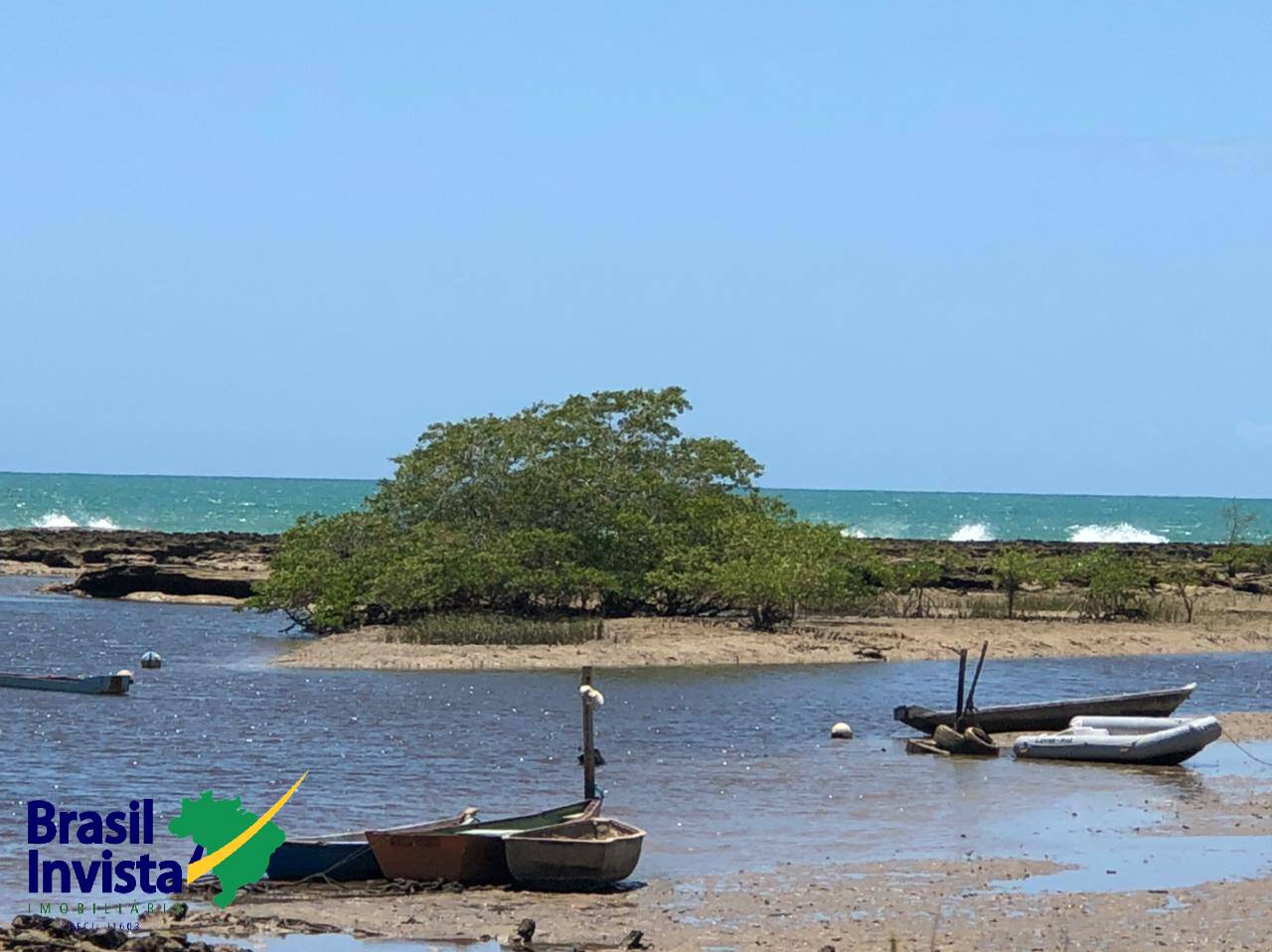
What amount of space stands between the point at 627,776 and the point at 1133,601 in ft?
98.6

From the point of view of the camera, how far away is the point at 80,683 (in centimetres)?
3691

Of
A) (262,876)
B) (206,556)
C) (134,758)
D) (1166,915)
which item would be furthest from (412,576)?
(206,556)

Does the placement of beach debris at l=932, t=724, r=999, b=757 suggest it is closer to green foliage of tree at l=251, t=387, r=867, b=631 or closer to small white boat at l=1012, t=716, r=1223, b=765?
small white boat at l=1012, t=716, r=1223, b=765

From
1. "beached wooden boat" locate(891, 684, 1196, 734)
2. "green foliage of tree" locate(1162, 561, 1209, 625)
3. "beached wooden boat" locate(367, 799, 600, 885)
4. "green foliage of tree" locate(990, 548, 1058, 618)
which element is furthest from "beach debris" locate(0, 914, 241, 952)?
"green foliage of tree" locate(1162, 561, 1209, 625)

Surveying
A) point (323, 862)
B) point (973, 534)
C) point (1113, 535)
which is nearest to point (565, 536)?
point (323, 862)

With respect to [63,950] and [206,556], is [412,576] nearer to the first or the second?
[63,950]

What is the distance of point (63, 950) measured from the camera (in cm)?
1459

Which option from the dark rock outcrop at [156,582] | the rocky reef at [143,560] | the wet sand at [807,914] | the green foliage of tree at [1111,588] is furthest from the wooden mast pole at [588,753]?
the dark rock outcrop at [156,582]

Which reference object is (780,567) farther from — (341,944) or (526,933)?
(341,944)

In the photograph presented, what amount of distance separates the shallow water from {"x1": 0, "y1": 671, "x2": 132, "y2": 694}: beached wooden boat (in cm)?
26

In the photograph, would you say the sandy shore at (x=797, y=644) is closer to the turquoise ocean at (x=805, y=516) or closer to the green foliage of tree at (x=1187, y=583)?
the green foliage of tree at (x=1187, y=583)

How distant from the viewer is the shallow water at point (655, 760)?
2239 cm

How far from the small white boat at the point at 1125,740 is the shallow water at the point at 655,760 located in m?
0.39

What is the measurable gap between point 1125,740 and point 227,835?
46.5 ft
